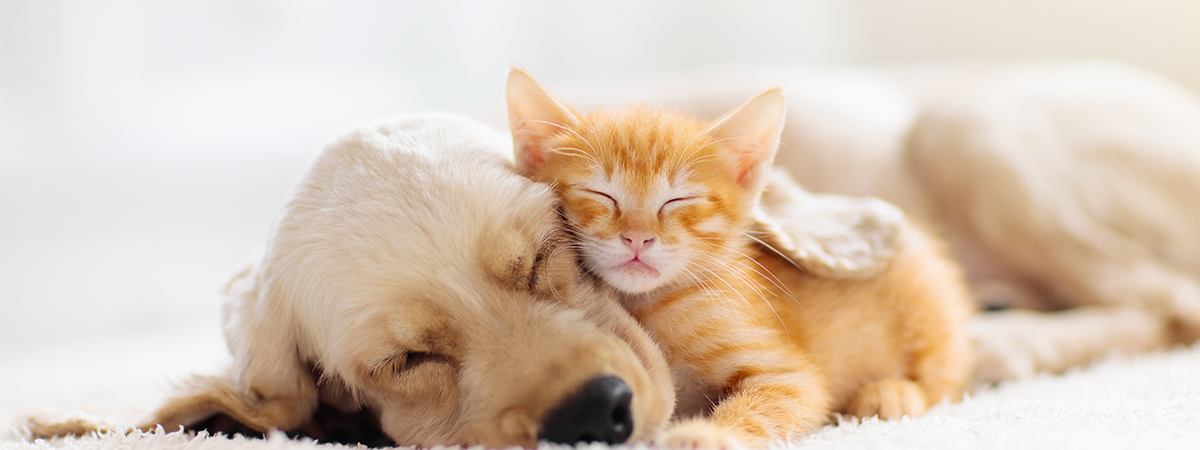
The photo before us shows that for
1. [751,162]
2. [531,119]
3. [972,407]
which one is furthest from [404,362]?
[972,407]

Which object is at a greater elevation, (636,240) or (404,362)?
(636,240)

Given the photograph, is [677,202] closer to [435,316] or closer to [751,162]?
[751,162]

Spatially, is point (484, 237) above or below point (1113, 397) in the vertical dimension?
above

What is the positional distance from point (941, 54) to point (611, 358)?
4.29 meters

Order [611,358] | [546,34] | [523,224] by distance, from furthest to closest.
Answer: [546,34] → [523,224] → [611,358]

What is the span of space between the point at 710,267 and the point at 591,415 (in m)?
0.46

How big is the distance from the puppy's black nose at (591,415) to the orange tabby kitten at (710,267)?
194 mm

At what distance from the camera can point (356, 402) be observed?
1.45m

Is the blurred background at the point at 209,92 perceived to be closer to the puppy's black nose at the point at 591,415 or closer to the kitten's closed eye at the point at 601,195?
the kitten's closed eye at the point at 601,195

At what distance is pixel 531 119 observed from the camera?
1469 mm

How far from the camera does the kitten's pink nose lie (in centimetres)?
134

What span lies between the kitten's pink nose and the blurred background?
164 cm

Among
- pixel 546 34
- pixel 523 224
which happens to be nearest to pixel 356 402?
pixel 523 224

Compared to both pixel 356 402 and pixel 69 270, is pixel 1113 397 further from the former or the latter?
pixel 69 270
